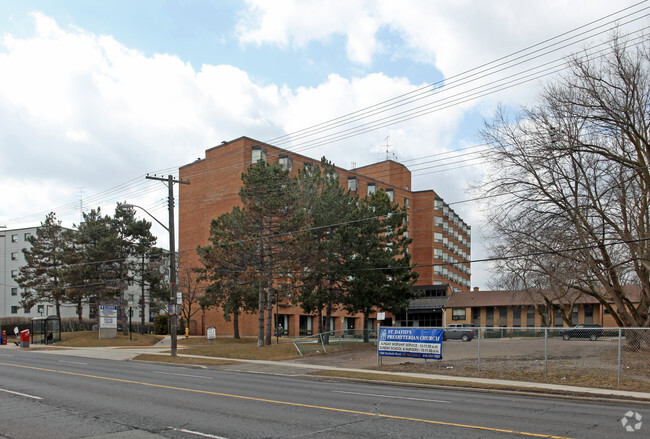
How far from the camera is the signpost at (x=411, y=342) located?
23.0m

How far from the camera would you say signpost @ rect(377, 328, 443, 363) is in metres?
23.0

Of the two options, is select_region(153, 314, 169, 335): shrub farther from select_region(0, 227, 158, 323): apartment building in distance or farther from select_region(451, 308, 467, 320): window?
select_region(451, 308, 467, 320): window

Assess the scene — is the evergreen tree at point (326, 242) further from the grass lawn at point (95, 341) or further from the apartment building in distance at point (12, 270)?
the apartment building in distance at point (12, 270)

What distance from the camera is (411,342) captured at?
23.8 metres

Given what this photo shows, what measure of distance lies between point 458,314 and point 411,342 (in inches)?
2146

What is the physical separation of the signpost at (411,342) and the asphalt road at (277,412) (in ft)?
Answer: 18.3

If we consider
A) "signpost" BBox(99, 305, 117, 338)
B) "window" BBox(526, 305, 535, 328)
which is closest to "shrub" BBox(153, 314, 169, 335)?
"signpost" BBox(99, 305, 117, 338)

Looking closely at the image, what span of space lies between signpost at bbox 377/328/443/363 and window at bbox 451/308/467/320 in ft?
173

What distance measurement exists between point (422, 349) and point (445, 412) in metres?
11.5

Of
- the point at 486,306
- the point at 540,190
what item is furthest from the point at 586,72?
the point at 486,306

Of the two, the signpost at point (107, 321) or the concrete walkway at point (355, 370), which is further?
the signpost at point (107, 321)

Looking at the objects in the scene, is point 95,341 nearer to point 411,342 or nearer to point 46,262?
point 46,262

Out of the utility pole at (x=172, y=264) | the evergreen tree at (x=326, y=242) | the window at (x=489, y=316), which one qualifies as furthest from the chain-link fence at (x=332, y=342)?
the window at (x=489, y=316)

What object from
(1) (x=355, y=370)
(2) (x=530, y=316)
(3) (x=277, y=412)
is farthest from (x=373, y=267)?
(2) (x=530, y=316)
